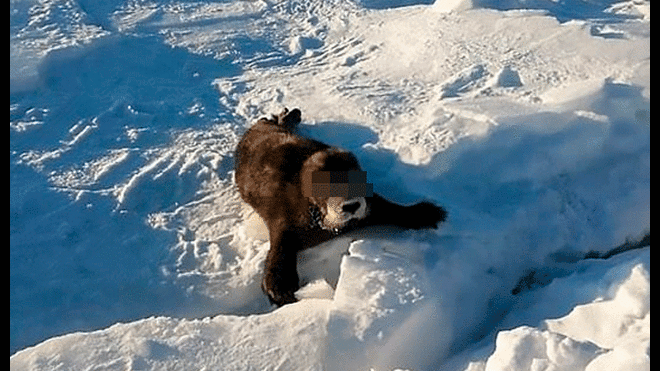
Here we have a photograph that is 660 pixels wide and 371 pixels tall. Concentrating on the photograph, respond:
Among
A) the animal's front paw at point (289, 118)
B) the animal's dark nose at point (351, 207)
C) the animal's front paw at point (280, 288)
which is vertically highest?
the animal's dark nose at point (351, 207)

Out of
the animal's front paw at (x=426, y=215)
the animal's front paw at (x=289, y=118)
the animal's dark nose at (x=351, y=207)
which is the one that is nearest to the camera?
the animal's dark nose at (x=351, y=207)

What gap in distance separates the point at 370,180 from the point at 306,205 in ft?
1.44

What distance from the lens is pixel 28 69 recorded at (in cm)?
550

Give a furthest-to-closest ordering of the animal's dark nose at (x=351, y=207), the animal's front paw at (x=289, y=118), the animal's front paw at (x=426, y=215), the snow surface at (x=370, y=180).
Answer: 1. the animal's front paw at (x=289, y=118)
2. the animal's front paw at (x=426, y=215)
3. the animal's dark nose at (x=351, y=207)
4. the snow surface at (x=370, y=180)

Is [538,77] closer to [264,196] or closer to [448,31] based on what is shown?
Result: [448,31]

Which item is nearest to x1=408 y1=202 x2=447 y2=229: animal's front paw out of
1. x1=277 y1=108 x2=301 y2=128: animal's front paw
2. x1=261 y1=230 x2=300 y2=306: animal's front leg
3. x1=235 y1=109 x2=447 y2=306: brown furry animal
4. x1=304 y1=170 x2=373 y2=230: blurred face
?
x1=235 y1=109 x2=447 y2=306: brown furry animal

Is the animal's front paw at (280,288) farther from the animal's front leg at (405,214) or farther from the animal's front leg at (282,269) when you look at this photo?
the animal's front leg at (405,214)

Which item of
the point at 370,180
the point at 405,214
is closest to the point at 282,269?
the point at 405,214

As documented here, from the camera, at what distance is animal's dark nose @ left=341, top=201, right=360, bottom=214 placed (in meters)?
3.57

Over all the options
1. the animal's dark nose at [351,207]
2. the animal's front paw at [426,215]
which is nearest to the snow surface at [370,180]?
the animal's front paw at [426,215]

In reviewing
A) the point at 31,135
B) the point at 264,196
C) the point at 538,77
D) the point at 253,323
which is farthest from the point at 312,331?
the point at 31,135

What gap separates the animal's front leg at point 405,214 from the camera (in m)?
3.73

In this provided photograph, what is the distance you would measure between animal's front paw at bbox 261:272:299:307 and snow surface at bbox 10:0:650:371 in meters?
0.07

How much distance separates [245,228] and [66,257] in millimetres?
921
